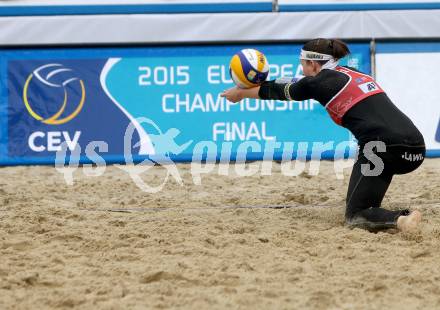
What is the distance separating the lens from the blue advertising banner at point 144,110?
328 inches

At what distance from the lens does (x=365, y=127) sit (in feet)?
16.3

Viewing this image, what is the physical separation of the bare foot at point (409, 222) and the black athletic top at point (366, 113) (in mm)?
505

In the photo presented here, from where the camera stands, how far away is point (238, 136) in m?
8.35

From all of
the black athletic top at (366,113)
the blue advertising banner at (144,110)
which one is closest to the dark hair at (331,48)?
the black athletic top at (366,113)

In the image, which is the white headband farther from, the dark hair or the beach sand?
the beach sand

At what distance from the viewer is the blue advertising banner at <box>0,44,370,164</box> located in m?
8.32

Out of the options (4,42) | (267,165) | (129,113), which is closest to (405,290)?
(267,165)

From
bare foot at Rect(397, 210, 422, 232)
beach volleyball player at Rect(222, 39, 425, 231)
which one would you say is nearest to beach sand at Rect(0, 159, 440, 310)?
bare foot at Rect(397, 210, 422, 232)

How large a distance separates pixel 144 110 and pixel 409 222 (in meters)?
4.30

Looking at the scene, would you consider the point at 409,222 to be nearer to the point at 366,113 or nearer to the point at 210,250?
the point at 366,113

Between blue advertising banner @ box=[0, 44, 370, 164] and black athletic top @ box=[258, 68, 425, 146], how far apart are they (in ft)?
10.8

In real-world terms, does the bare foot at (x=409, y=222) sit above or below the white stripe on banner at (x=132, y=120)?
below

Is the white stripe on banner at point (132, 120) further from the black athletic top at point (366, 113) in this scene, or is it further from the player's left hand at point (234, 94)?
the black athletic top at point (366, 113)

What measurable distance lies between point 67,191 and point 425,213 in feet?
10.2
